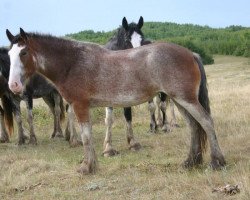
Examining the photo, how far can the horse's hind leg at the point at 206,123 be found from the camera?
6730 mm

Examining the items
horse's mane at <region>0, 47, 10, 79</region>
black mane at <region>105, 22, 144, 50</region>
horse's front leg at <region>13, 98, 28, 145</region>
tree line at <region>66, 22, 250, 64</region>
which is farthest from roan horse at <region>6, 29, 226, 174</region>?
tree line at <region>66, 22, 250, 64</region>

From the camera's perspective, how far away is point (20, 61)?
7168 mm

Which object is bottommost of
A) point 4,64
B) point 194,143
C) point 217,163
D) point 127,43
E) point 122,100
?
point 217,163

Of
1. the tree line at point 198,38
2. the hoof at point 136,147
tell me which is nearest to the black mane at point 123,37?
the hoof at point 136,147

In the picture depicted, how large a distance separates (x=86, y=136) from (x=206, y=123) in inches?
78.8

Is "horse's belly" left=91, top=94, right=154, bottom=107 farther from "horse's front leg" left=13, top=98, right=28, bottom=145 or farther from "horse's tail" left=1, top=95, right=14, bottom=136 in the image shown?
"horse's tail" left=1, top=95, right=14, bottom=136

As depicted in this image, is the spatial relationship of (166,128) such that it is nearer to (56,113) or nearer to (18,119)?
(56,113)

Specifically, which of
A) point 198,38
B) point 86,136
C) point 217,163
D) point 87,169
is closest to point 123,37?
point 86,136

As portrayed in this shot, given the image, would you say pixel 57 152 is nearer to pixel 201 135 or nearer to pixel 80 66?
pixel 80 66

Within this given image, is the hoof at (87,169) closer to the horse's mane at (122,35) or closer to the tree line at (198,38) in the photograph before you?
the horse's mane at (122,35)

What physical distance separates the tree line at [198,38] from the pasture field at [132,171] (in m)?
52.6

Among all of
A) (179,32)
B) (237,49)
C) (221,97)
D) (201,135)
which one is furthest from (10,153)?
(179,32)

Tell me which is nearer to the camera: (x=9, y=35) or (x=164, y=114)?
(x=9, y=35)

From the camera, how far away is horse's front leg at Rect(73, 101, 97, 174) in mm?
7328
